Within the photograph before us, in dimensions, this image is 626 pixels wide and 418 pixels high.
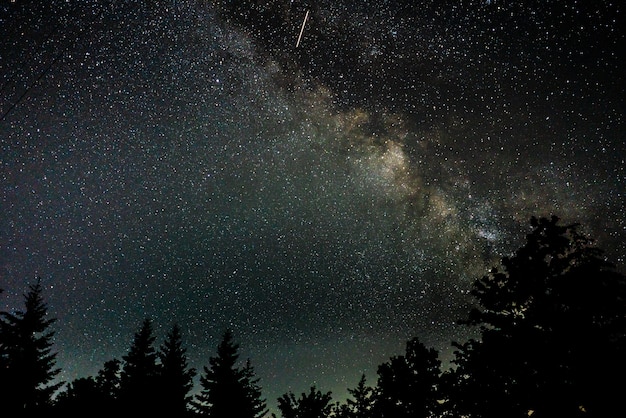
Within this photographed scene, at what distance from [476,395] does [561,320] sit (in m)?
Result: 2.16

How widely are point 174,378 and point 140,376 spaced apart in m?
1.91

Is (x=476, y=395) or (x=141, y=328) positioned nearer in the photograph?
(x=476, y=395)

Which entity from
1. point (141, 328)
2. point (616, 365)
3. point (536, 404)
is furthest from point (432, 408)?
point (141, 328)

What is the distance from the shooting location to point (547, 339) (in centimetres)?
636

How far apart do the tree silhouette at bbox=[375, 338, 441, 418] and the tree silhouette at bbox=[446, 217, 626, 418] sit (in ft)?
18.0

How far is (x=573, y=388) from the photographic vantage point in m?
5.82

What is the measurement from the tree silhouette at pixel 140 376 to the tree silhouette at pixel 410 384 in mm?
12285

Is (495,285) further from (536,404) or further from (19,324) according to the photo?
(19,324)

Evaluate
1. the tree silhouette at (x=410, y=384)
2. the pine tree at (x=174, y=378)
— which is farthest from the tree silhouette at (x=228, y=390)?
the tree silhouette at (x=410, y=384)

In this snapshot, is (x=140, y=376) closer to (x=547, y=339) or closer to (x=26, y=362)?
(x=26, y=362)

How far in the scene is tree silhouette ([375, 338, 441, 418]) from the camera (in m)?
12.2

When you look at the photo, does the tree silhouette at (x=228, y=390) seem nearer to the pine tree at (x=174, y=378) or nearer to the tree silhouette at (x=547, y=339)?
the pine tree at (x=174, y=378)

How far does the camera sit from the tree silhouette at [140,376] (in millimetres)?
17750

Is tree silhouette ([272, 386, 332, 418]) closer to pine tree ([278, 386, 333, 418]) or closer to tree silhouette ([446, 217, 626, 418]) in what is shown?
pine tree ([278, 386, 333, 418])
